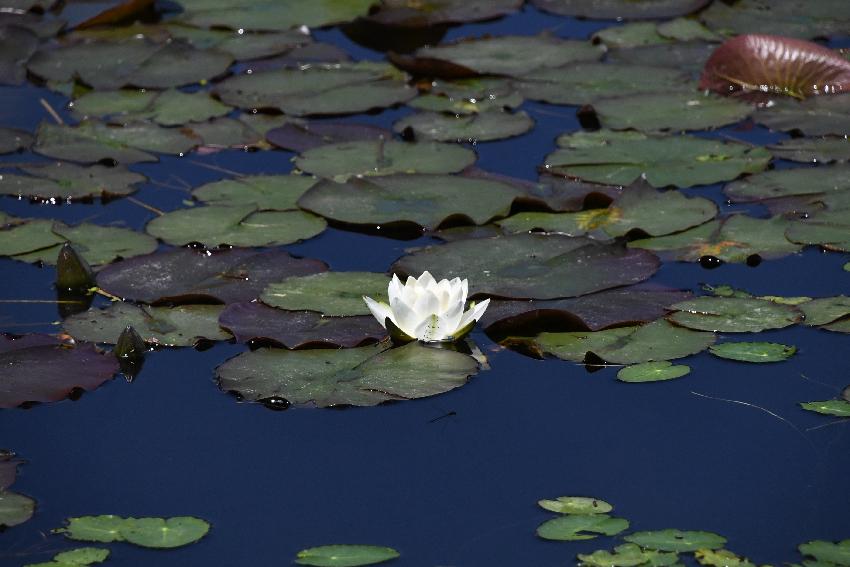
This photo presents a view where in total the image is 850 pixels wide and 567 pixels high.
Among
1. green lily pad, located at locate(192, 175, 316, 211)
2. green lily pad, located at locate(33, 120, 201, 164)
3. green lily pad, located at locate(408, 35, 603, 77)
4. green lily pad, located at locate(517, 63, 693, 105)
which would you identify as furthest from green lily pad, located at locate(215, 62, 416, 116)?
green lily pad, located at locate(192, 175, 316, 211)

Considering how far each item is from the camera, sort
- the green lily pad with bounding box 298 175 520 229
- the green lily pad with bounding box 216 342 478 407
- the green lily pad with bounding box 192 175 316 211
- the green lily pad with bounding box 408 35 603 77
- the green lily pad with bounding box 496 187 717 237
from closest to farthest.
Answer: the green lily pad with bounding box 216 342 478 407, the green lily pad with bounding box 496 187 717 237, the green lily pad with bounding box 298 175 520 229, the green lily pad with bounding box 192 175 316 211, the green lily pad with bounding box 408 35 603 77

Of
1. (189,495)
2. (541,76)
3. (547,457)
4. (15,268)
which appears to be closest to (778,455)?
(547,457)

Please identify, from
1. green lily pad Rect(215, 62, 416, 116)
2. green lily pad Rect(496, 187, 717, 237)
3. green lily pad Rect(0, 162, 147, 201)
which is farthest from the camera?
green lily pad Rect(215, 62, 416, 116)

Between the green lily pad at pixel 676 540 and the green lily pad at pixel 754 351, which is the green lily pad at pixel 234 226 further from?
the green lily pad at pixel 676 540

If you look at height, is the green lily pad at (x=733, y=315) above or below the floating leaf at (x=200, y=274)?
above

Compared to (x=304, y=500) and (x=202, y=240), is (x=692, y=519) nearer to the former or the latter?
(x=304, y=500)

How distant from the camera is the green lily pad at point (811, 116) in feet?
16.5

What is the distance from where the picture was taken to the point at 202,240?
13.9ft

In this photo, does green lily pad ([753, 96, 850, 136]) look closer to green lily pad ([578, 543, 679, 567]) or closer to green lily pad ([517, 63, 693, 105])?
green lily pad ([517, 63, 693, 105])

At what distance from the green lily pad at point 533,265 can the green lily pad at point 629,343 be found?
20 centimetres

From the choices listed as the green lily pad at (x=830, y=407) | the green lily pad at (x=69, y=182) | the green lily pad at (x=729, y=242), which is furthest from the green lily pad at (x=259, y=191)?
the green lily pad at (x=830, y=407)

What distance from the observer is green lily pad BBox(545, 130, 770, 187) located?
464cm

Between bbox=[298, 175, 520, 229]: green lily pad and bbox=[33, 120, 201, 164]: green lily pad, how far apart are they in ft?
3.00

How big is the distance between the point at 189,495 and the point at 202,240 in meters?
1.47
